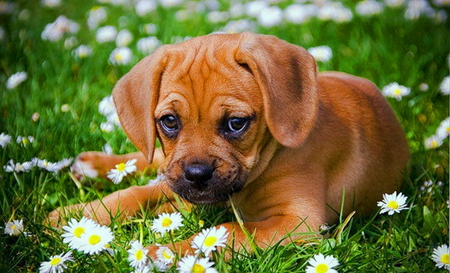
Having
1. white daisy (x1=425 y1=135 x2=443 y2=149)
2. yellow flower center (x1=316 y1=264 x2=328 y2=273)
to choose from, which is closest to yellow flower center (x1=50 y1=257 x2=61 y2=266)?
yellow flower center (x1=316 y1=264 x2=328 y2=273)

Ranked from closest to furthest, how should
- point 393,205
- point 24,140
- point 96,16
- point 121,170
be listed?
point 393,205
point 121,170
point 24,140
point 96,16

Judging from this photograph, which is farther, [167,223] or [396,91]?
[396,91]

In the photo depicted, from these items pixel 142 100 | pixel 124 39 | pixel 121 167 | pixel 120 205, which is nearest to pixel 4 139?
pixel 121 167

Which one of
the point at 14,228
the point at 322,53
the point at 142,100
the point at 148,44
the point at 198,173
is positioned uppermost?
the point at 148,44

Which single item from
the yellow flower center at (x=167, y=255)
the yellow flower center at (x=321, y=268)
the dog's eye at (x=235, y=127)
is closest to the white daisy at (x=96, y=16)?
the dog's eye at (x=235, y=127)

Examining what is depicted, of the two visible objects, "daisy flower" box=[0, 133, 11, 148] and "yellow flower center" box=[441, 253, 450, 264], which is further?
"daisy flower" box=[0, 133, 11, 148]

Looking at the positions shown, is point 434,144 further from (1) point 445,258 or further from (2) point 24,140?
(2) point 24,140

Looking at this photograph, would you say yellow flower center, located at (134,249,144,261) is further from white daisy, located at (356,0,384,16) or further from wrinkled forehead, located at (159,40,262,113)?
white daisy, located at (356,0,384,16)
